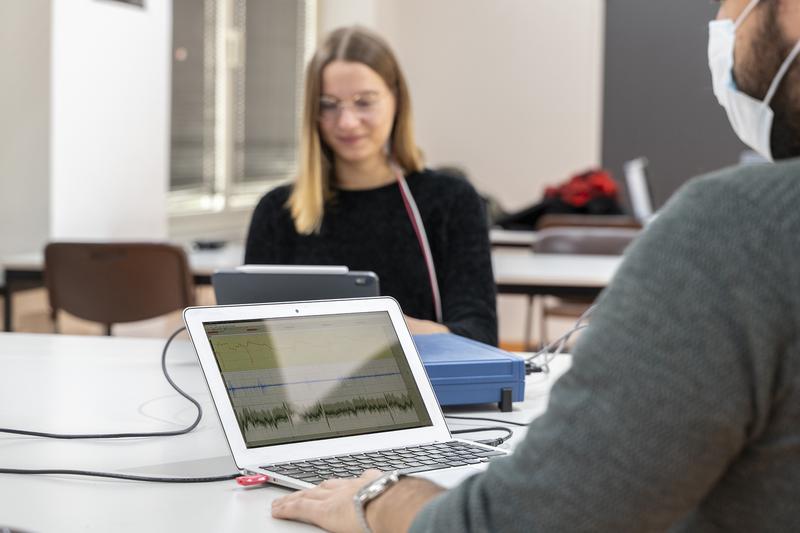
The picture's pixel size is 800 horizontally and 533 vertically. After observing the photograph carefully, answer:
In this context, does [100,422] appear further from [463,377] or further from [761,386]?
[761,386]

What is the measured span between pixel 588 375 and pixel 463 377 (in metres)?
0.90

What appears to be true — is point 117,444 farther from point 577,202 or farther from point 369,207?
point 577,202

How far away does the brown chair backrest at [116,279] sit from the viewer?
11.9ft

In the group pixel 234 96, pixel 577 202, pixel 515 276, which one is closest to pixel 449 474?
pixel 515 276

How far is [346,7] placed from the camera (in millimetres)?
7867

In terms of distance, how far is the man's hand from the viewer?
3.16 ft

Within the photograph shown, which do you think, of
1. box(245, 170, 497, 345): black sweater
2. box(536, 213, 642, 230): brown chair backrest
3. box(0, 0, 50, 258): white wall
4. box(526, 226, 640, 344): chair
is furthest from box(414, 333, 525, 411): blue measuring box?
box(536, 213, 642, 230): brown chair backrest

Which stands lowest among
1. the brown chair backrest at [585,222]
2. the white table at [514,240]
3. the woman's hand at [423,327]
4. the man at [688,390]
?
the white table at [514,240]

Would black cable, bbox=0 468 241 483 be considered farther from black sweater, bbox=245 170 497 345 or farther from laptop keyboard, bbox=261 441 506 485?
black sweater, bbox=245 170 497 345

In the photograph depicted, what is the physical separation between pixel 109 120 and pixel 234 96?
2.23m

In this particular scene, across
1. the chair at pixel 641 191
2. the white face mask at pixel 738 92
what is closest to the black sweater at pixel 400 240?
the white face mask at pixel 738 92

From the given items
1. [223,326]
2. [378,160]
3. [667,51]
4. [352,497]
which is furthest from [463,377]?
[667,51]

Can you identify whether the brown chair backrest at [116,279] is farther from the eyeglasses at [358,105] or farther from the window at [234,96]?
the window at [234,96]

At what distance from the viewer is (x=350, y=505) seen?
1.04m
